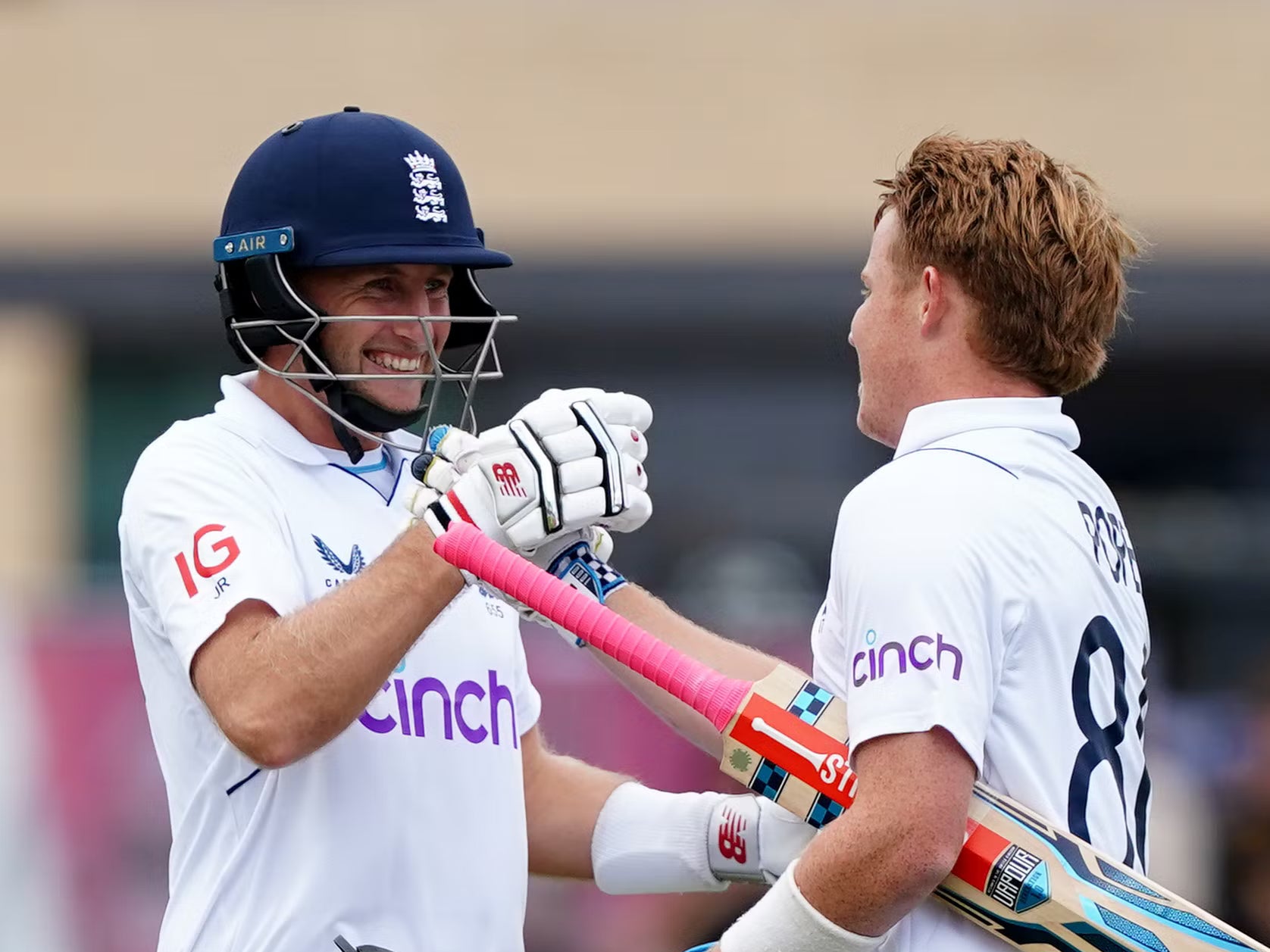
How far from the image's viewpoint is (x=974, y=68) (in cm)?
1269

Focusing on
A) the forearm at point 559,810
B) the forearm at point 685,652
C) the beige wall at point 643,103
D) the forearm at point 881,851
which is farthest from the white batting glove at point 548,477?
the beige wall at point 643,103

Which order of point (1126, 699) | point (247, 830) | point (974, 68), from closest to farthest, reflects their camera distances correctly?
point (1126, 699) → point (247, 830) → point (974, 68)

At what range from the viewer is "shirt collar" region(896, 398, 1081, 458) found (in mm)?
3074

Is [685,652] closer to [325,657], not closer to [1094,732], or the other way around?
[325,657]

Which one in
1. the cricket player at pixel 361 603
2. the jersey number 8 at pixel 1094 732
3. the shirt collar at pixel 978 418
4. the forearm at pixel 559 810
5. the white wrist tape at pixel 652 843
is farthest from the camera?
the forearm at pixel 559 810

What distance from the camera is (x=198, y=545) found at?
3.30 meters

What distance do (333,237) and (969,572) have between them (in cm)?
134

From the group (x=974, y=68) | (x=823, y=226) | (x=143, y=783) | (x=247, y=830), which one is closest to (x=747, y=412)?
(x=823, y=226)

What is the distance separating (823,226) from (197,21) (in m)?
4.10

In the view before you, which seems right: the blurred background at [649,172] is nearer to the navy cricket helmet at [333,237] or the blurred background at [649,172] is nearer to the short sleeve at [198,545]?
the navy cricket helmet at [333,237]

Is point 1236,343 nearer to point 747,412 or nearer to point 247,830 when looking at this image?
point 747,412

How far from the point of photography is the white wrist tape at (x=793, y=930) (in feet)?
9.27

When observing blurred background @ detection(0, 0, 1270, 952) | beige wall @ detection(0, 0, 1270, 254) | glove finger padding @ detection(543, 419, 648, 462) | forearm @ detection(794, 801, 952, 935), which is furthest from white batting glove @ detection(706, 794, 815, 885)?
beige wall @ detection(0, 0, 1270, 254)

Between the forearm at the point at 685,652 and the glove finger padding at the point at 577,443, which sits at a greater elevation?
the glove finger padding at the point at 577,443
